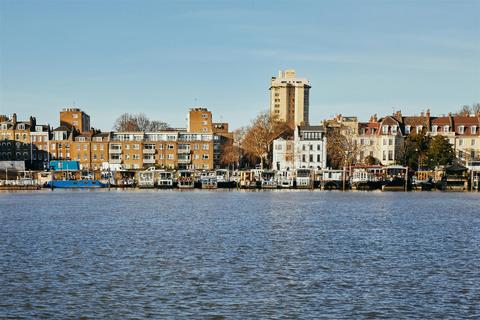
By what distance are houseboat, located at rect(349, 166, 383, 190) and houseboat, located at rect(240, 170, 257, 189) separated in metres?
19.0

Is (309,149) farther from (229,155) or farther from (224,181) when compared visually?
(224,181)

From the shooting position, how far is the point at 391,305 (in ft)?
84.4

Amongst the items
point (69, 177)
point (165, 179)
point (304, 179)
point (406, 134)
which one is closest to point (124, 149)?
point (69, 177)

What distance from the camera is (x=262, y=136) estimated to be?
150500mm

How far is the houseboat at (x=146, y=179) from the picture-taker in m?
129

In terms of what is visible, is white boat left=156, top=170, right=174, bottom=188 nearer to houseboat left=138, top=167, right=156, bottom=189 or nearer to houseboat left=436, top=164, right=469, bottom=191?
houseboat left=138, top=167, right=156, bottom=189

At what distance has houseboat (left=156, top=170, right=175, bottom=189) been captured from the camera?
129 meters

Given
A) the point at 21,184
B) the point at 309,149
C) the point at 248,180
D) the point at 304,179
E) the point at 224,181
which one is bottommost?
the point at 21,184

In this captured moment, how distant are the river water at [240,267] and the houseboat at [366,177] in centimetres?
5519

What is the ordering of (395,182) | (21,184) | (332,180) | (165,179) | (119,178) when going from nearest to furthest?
(395,182) → (332,180) → (21,184) → (165,179) → (119,178)

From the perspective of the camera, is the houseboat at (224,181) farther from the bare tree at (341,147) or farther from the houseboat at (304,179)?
the bare tree at (341,147)

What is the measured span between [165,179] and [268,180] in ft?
69.2

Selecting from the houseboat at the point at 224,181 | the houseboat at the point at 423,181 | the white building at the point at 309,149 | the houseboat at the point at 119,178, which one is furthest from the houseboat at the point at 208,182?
the houseboat at the point at 423,181

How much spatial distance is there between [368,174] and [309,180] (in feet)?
36.9
